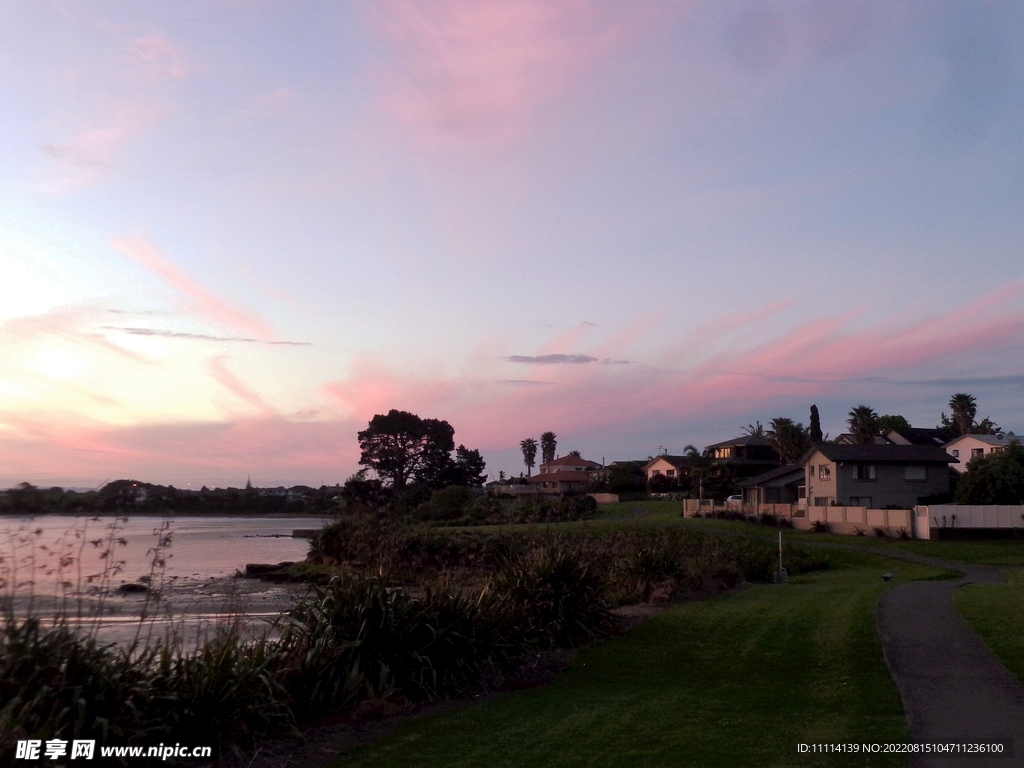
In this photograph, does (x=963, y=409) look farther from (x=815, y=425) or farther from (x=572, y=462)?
(x=572, y=462)

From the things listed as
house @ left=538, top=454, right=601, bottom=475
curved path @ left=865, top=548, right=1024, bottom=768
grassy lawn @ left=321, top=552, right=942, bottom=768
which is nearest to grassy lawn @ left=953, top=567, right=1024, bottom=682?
curved path @ left=865, top=548, right=1024, bottom=768

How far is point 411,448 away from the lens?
88.4 meters

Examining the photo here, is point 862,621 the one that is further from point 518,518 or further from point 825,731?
point 518,518

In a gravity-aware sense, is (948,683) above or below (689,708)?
above

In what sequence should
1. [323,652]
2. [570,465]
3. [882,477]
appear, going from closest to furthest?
[323,652] < [882,477] < [570,465]

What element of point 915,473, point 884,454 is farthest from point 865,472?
point 915,473

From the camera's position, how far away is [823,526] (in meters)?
48.8

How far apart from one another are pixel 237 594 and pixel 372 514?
4.42 m

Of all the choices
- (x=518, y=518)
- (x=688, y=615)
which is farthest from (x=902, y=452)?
(x=688, y=615)

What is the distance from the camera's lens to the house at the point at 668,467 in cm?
9275

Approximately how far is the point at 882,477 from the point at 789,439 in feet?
104

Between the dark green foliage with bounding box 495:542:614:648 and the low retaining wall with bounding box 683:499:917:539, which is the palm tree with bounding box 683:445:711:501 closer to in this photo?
the low retaining wall with bounding box 683:499:917:539

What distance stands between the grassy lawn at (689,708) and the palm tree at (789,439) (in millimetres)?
73208

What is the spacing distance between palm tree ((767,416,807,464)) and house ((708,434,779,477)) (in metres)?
3.41
